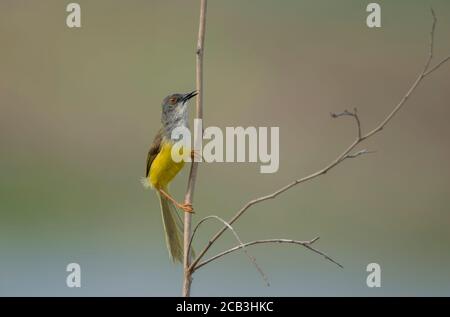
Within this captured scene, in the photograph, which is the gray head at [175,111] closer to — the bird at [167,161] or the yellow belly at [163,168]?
the bird at [167,161]

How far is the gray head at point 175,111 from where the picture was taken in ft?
12.8

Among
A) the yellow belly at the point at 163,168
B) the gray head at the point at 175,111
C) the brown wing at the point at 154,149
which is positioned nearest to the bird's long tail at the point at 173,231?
the yellow belly at the point at 163,168

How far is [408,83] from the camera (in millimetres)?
8867

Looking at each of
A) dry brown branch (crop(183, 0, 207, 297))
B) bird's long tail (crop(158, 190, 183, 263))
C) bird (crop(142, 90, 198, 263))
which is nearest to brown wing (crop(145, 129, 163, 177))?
bird (crop(142, 90, 198, 263))

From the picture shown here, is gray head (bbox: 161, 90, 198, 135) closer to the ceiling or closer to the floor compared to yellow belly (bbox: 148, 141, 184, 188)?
closer to the ceiling

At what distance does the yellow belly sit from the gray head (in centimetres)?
15

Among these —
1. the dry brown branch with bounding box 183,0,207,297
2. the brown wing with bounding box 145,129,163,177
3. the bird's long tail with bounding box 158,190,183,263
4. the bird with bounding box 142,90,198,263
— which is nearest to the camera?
the dry brown branch with bounding box 183,0,207,297

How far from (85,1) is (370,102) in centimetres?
396

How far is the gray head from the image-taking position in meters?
3.90

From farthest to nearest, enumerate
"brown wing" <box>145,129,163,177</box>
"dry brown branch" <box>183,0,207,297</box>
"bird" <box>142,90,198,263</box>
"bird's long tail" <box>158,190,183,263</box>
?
1. "brown wing" <box>145,129,163,177</box>
2. "bird" <box>142,90,198,263</box>
3. "bird's long tail" <box>158,190,183,263</box>
4. "dry brown branch" <box>183,0,207,297</box>

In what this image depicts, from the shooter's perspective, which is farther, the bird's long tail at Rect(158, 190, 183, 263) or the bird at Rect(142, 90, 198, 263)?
the bird at Rect(142, 90, 198, 263)

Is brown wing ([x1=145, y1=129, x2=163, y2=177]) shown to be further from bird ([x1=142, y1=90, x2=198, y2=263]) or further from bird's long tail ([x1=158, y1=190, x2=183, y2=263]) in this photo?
bird's long tail ([x1=158, y1=190, x2=183, y2=263])
